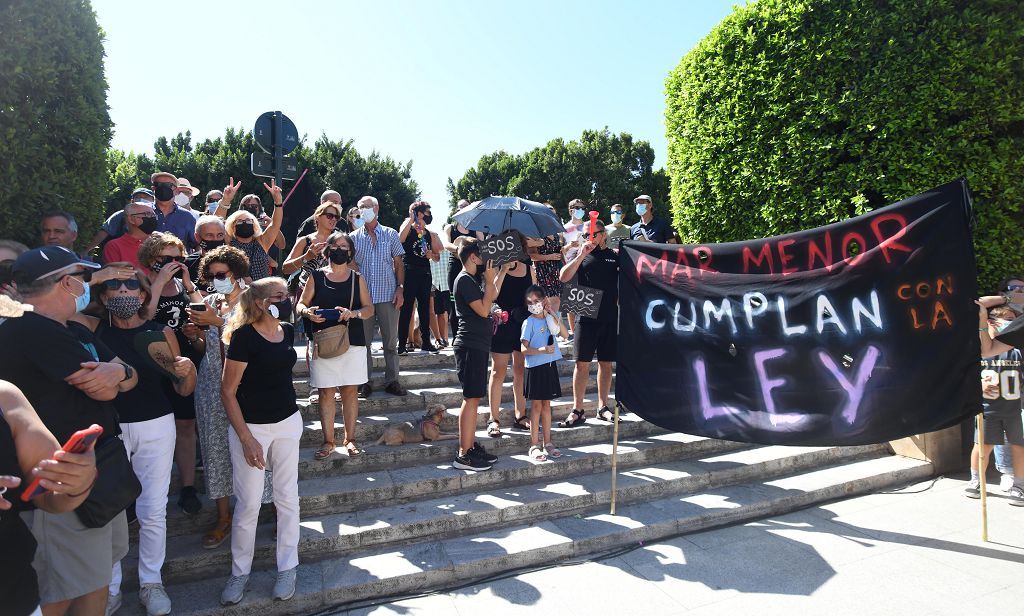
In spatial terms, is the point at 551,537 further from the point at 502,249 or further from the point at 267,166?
the point at 267,166

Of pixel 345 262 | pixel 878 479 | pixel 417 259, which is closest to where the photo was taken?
pixel 345 262

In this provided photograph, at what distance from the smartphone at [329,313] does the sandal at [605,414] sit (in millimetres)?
3433

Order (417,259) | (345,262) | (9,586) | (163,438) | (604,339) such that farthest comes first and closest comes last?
(417,259) < (604,339) < (345,262) < (163,438) < (9,586)

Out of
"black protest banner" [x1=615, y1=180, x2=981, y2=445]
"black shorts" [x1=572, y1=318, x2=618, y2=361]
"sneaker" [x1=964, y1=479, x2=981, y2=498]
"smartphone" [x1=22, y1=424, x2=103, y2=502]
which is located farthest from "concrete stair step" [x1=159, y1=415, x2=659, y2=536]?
"sneaker" [x1=964, y1=479, x2=981, y2=498]

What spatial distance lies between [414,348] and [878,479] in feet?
20.1

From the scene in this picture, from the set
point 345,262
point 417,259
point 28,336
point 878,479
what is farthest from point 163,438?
point 878,479

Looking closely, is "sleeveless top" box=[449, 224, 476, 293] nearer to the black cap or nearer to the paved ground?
the paved ground

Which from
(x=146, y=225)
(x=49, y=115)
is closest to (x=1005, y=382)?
(x=146, y=225)

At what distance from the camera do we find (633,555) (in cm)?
446

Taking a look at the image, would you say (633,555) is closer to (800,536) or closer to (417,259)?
(800,536)

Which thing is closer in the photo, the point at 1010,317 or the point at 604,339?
the point at 1010,317

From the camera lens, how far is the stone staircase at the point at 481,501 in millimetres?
3957

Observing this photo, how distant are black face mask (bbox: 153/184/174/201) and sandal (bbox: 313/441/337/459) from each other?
3040 millimetres

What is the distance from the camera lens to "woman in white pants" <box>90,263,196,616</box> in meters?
3.54
